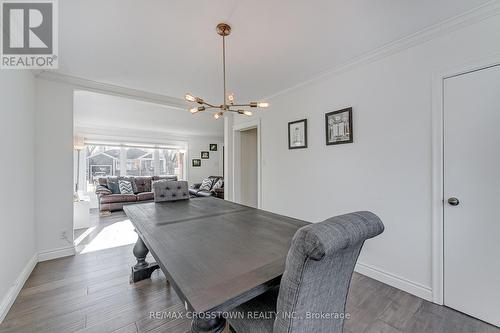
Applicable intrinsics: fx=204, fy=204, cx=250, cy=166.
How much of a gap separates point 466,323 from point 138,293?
270cm

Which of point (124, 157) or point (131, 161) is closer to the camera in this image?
point (124, 157)

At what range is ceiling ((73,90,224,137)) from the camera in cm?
373

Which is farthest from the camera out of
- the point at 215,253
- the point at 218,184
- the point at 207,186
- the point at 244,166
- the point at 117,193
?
the point at 207,186

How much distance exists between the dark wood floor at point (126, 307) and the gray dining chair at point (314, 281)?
794 millimetres

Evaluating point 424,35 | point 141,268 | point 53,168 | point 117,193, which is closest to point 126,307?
point 141,268

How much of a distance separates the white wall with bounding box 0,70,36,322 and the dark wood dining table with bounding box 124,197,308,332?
0.90m

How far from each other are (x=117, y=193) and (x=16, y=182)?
13.3 ft

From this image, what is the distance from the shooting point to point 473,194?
1592 mm

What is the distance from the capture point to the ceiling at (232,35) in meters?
1.53

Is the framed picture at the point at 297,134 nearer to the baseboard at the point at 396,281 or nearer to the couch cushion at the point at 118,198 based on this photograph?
the baseboard at the point at 396,281

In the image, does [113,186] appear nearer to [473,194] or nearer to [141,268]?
[141,268]

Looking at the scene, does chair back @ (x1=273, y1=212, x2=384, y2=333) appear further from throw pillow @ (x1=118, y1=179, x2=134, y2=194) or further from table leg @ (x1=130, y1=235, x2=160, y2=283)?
throw pillow @ (x1=118, y1=179, x2=134, y2=194)

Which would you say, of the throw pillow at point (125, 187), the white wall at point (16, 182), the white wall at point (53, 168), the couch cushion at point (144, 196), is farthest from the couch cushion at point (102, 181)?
the white wall at point (16, 182)

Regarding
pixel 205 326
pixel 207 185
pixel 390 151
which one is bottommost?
pixel 205 326
